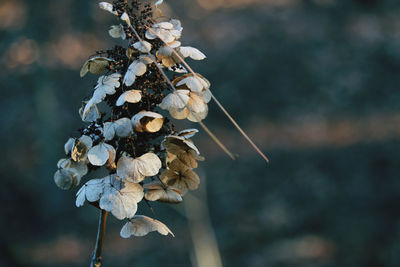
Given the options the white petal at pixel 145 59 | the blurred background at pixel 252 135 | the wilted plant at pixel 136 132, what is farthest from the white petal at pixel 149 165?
the blurred background at pixel 252 135

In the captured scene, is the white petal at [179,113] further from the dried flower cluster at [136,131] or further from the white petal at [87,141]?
the white petal at [87,141]

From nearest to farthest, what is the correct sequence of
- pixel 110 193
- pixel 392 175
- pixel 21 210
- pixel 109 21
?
pixel 110 193
pixel 392 175
pixel 21 210
pixel 109 21

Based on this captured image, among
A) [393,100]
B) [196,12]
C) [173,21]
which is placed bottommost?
[173,21]

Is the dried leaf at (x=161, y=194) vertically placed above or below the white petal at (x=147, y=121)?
below

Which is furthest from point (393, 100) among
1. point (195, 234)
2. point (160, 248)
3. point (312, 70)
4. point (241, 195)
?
point (160, 248)

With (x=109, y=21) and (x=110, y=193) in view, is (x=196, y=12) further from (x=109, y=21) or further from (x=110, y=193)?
(x=110, y=193)

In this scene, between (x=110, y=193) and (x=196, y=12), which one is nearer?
(x=110, y=193)

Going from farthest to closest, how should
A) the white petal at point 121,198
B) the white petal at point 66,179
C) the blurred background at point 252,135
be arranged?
the blurred background at point 252,135, the white petal at point 66,179, the white petal at point 121,198
